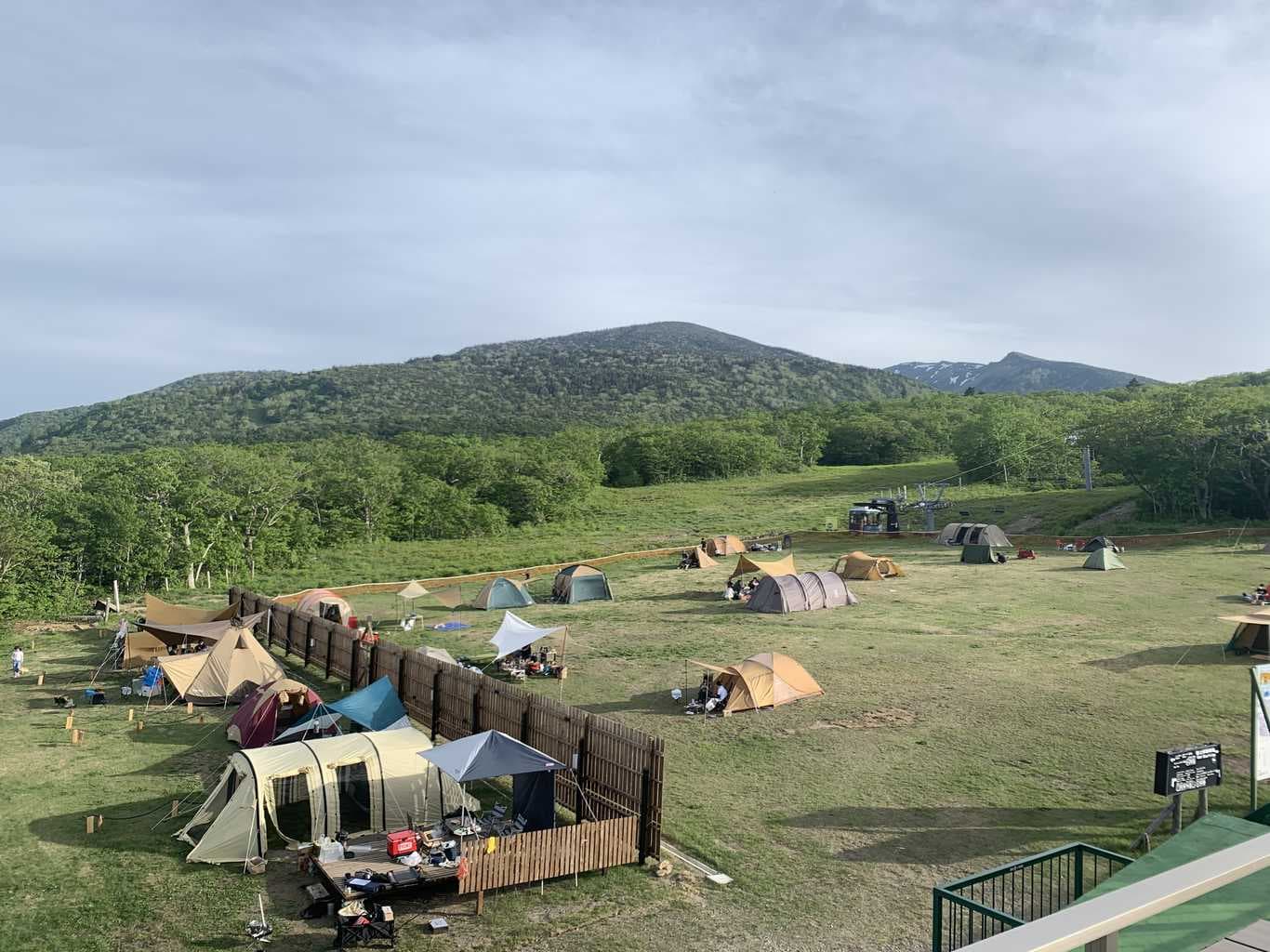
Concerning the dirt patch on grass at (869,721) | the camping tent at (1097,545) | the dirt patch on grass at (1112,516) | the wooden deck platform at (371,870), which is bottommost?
the wooden deck platform at (371,870)

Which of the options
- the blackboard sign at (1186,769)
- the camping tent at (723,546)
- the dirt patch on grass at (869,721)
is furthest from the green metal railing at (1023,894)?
the camping tent at (723,546)

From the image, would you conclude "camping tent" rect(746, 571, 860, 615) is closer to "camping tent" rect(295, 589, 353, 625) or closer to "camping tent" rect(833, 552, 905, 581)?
"camping tent" rect(833, 552, 905, 581)

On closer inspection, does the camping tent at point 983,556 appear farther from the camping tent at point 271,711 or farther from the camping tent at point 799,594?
the camping tent at point 271,711

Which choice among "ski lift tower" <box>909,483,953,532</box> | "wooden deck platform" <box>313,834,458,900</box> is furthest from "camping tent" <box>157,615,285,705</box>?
"ski lift tower" <box>909,483,953,532</box>

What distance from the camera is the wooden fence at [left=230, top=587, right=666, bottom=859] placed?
12219mm

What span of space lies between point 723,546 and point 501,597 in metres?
15.9

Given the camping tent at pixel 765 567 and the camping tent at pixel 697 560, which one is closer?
the camping tent at pixel 765 567

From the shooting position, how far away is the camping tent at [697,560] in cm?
4256

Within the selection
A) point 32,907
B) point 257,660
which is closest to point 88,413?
point 257,660

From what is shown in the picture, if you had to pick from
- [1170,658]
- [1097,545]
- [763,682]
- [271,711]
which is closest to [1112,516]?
[1097,545]

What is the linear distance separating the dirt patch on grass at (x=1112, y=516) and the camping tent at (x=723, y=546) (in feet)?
66.4

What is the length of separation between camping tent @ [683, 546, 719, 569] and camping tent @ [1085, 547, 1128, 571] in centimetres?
1606

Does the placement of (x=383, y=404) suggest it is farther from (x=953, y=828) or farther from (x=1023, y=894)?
(x=1023, y=894)

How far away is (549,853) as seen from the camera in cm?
1147
